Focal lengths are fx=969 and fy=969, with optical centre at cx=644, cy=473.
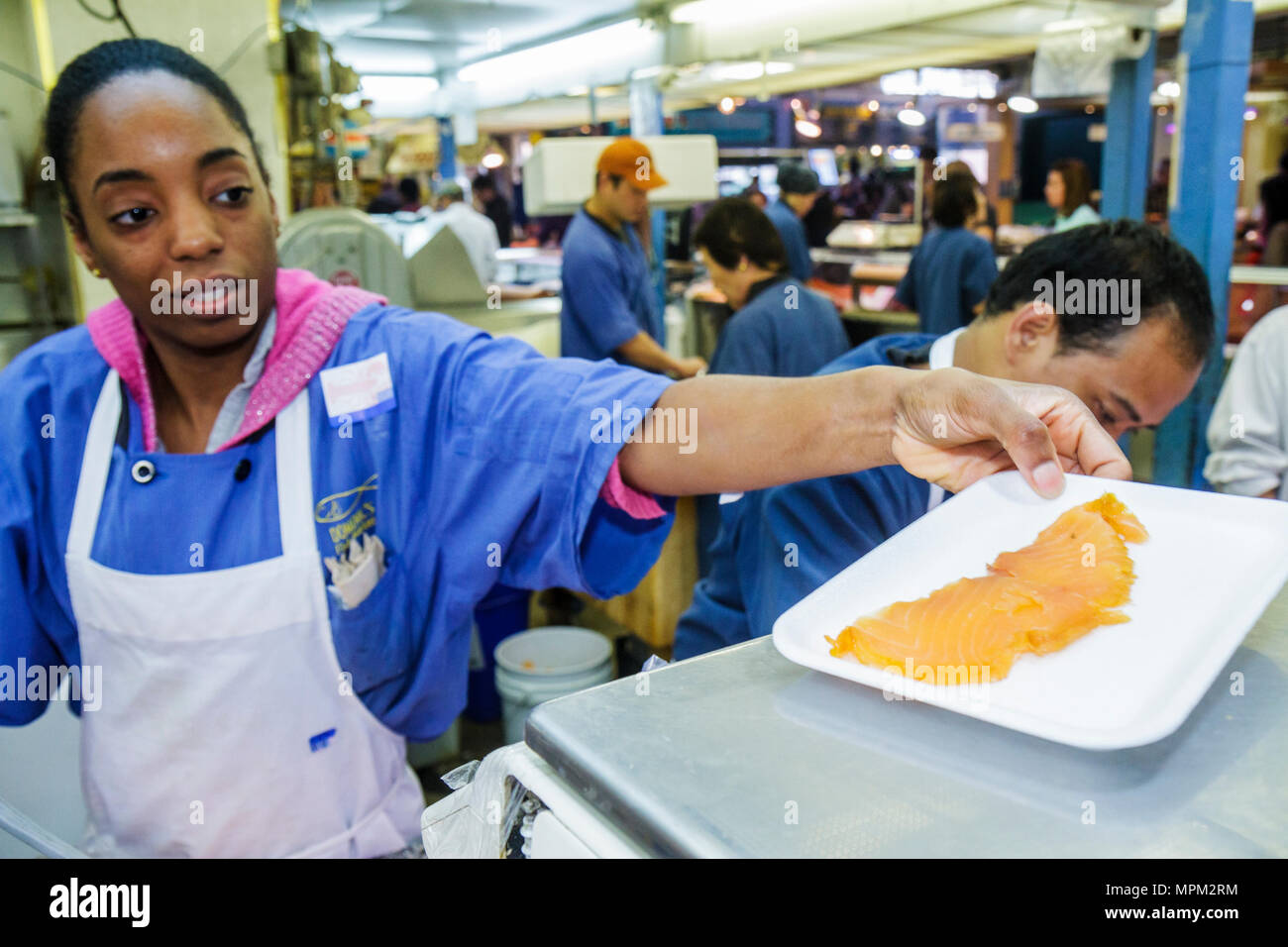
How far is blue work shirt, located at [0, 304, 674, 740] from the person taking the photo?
4.12 feet

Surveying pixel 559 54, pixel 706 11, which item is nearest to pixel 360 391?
pixel 706 11

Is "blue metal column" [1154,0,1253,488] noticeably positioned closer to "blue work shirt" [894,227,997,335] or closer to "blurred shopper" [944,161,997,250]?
"blue work shirt" [894,227,997,335]

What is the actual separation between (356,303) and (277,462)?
276 mm

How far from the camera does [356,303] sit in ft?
4.70

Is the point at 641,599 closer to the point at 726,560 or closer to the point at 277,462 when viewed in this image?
the point at 726,560

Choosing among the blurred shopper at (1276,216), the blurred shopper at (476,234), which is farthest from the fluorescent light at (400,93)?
the blurred shopper at (1276,216)

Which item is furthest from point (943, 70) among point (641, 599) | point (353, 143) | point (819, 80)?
point (641, 599)

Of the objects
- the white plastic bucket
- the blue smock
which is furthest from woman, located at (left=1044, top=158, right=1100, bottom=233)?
the white plastic bucket

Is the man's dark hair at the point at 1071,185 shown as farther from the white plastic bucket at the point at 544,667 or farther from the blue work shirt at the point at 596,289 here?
the white plastic bucket at the point at 544,667

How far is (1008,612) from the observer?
2.77 feet

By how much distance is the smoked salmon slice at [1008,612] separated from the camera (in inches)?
30.7

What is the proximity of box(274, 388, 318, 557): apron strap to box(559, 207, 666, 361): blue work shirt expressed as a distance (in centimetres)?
294

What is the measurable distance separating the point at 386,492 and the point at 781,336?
248 centimetres
